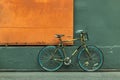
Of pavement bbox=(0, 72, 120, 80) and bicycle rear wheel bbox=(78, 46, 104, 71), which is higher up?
bicycle rear wheel bbox=(78, 46, 104, 71)

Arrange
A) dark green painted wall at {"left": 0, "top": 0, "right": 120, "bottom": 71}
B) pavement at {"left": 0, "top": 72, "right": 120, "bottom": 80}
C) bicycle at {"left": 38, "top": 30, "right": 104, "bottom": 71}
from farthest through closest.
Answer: dark green painted wall at {"left": 0, "top": 0, "right": 120, "bottom": 71} → bicycle at {"left": 38, "top": 30, "right": 104, "bottom": 71} → pavement at {"left": 0, "top": 72, "right": 120, "bottom": 80}

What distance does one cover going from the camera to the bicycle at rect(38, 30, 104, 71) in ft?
40.5

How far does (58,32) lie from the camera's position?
12484 mm

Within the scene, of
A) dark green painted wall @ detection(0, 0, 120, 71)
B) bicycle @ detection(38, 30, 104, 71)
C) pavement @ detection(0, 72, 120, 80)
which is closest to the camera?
pavement @ detection(0, 72, 120, 80)

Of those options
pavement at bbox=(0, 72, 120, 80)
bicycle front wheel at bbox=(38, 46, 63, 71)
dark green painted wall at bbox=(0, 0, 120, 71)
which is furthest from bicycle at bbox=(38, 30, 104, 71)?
pavement at bbox=(0, 72, 120, 80)

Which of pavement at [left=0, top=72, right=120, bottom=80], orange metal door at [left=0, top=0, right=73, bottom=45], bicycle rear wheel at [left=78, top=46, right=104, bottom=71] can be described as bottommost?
→ pavement at [left=0, top=72, right=120, bottom=80]

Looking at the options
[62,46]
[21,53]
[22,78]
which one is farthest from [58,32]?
[22,78]

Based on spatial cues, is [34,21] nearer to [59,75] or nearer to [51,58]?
[51,58]

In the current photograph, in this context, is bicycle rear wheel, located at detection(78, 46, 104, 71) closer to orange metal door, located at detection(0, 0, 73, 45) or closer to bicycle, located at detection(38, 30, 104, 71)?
bicycle, located at detection(38, 30, 104, 71)

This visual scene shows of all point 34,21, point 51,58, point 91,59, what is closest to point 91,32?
point 91,59

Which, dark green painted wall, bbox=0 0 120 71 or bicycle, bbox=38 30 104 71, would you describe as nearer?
bicycle, bbox=38 30 104 71

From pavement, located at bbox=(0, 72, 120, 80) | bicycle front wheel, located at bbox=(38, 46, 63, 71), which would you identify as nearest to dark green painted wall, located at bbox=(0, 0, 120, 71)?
bicycle front wheel, located at bbox=(38, 46, 63, 71)

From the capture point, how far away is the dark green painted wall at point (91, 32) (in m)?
12.5

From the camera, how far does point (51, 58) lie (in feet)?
40.8
